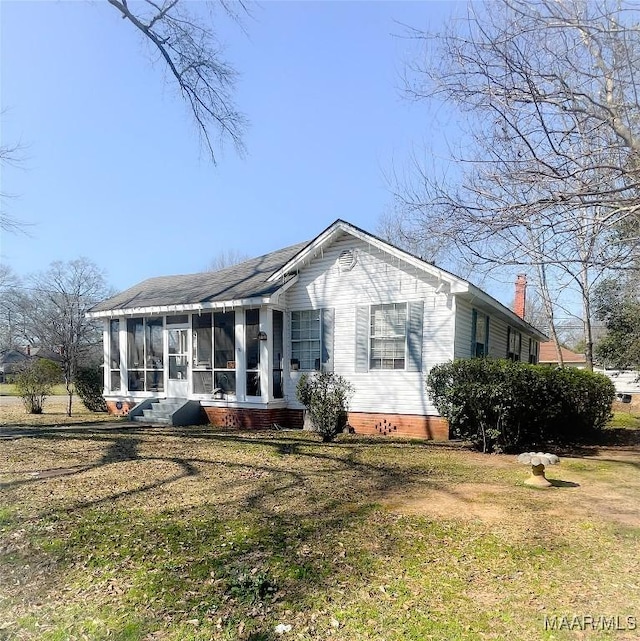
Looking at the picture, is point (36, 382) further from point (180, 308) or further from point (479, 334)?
point (479, 334)

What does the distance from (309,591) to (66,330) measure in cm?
3436

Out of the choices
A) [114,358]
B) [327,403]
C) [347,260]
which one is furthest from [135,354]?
[327,403]

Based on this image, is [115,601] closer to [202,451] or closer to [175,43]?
[202,451]

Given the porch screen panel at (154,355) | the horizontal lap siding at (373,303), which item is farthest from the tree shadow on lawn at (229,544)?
the porch screen panel at (154,355)

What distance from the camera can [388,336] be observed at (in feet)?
39.0

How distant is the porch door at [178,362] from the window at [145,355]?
54 centimetres

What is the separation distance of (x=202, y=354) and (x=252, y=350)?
186 centimetres

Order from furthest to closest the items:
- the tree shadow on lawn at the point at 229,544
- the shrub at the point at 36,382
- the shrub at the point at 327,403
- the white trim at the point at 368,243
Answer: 1. the shrub at the point at 36,382
2. the white trim at the point at 368,243
3. the shrub at the point at 327,403
4. the tree shadow on lawn at the point at 229,544

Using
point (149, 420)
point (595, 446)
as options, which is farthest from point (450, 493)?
point (149, 420)

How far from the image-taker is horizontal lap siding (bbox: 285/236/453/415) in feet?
37.0

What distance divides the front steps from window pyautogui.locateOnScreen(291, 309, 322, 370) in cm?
327

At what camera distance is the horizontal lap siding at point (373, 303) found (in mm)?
11281

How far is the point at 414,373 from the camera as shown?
37.7 feet

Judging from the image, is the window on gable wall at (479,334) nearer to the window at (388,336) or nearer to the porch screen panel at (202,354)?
the window at (388,336)
